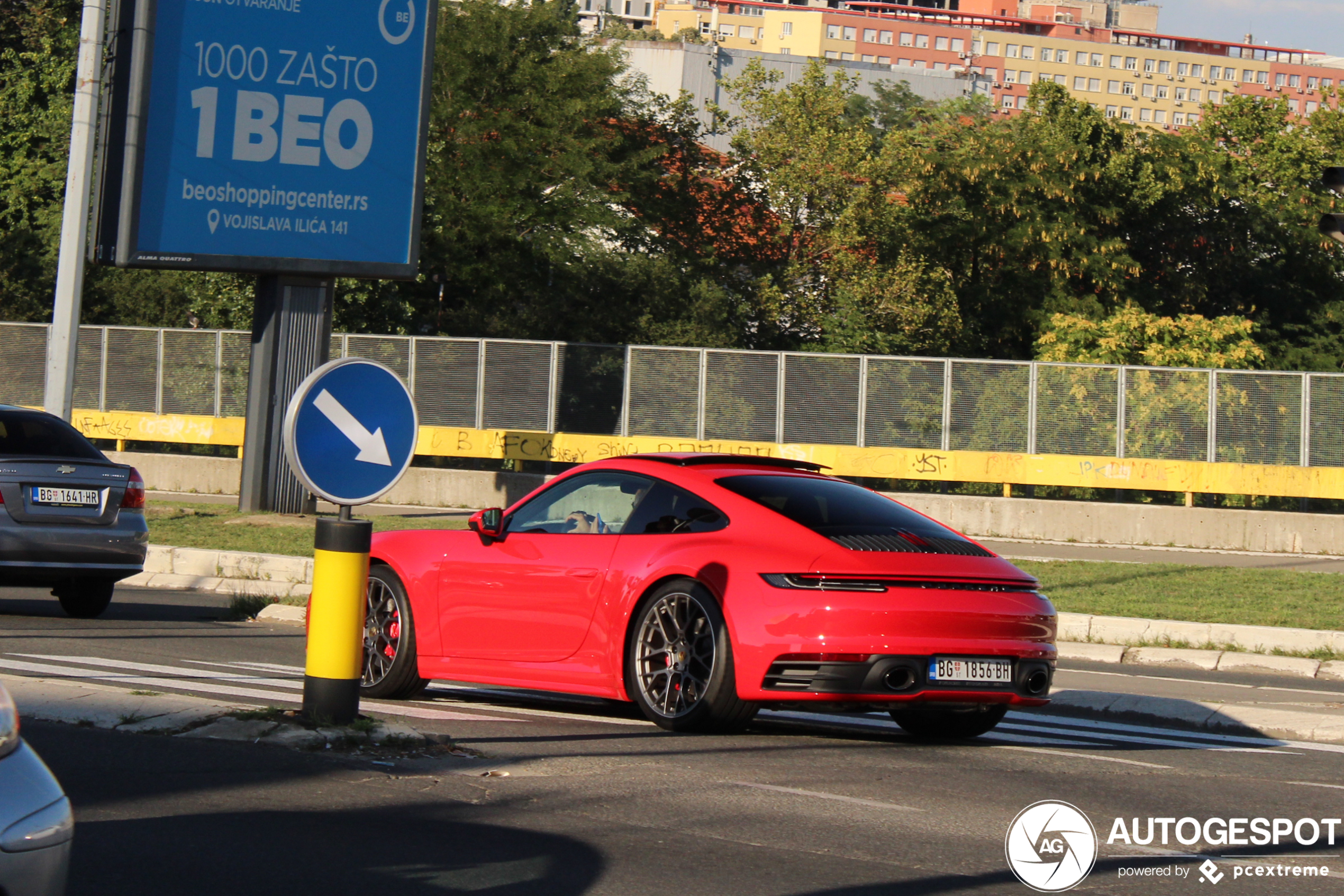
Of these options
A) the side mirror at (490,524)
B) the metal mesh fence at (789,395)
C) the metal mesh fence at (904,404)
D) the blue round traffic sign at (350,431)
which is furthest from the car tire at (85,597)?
the metal mesh fence at (904,404)

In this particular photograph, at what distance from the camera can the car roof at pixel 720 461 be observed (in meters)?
8.62

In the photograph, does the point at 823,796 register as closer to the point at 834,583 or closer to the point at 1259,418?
the point at 834,583

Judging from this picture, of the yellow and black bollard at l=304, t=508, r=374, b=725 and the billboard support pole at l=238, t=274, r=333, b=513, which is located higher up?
the billboard support pole at l=238, t=274, r=333, b=513

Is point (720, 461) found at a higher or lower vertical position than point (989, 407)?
lower

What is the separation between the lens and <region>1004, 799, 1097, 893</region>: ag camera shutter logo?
5.22 m

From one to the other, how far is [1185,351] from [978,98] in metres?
42.6

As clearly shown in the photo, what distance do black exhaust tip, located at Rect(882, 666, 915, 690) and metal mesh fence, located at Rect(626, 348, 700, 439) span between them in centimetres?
2100

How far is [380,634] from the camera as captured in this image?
9086 mm

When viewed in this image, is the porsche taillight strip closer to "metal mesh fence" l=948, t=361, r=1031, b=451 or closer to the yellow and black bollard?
the yellow and black bollard

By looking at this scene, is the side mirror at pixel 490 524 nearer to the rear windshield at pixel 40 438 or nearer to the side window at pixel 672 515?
the side window at pixel 672 515

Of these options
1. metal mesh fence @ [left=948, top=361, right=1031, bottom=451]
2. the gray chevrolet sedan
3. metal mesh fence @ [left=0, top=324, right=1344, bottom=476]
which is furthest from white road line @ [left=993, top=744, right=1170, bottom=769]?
metal mesh fence @ [left=948, top=361, right=1031, bottom=451]

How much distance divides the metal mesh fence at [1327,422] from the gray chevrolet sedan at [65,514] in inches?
747

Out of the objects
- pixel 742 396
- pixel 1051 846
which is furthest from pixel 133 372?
pixel 1051 846

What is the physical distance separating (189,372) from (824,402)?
12550 mm
